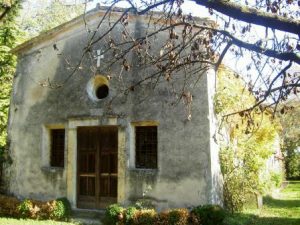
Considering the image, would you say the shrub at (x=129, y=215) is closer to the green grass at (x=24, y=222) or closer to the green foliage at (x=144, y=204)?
the green foliage at (x=144, y=204)

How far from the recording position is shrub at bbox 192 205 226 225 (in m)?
9.88

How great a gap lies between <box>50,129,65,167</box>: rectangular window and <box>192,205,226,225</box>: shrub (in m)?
5.87

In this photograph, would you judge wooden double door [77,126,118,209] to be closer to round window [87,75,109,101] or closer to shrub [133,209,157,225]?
round window [87,75,109,101]

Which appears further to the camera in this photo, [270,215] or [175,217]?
[270,215]

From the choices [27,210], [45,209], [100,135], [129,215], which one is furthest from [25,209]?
[129,215]

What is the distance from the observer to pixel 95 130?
13328 mm

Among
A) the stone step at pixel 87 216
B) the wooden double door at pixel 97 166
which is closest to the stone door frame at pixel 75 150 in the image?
the wooden double door at pixel 97 166

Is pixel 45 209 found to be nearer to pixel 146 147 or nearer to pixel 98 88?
pixel 146 147

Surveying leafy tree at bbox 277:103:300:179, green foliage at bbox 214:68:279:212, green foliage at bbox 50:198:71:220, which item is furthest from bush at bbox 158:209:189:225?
leafy tree at bbox 277:103:300:179

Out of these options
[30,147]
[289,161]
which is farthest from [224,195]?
[289,161]

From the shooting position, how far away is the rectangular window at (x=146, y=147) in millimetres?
12227

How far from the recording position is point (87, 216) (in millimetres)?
12406

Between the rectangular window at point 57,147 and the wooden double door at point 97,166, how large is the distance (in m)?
0.90

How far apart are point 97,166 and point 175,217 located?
395 cm
